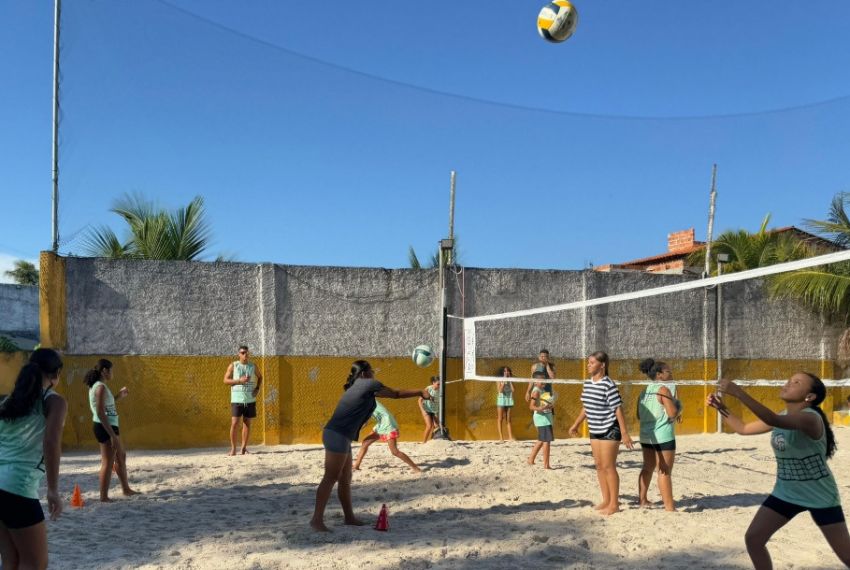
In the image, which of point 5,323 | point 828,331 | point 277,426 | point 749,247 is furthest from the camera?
point 5,323

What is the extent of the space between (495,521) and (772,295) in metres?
9.21

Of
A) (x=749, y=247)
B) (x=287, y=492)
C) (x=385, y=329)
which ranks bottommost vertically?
(x=287, y=492)

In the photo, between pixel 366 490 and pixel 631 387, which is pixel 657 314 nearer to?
pixel 631 387

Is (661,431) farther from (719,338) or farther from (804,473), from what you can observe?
(719,338)

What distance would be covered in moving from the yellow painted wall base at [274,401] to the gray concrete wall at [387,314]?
0.65 feet

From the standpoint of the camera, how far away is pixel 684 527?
18.8 feet

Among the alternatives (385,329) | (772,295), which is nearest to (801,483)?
(385,329)

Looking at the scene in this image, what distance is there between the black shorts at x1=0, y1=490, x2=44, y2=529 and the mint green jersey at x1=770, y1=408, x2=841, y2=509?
143 inches

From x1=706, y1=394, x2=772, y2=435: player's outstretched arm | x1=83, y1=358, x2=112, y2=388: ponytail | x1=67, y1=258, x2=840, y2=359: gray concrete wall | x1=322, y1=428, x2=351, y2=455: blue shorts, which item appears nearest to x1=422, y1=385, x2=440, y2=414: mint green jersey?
x1=67, y1=258, x2=840, y2=359: gray concrete wall

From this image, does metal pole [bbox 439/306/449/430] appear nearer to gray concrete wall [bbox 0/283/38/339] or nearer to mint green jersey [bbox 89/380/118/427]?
mint green jersey [bbox 89/380/118/427]

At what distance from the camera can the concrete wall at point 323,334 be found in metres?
10.7

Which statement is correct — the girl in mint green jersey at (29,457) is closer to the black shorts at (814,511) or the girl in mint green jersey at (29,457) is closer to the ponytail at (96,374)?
the ponytail at (96,374)

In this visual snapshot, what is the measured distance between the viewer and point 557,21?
8.40 metres

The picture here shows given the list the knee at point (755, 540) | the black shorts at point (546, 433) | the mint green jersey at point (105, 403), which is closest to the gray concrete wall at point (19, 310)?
the mint green jersey at point (105, 403)
